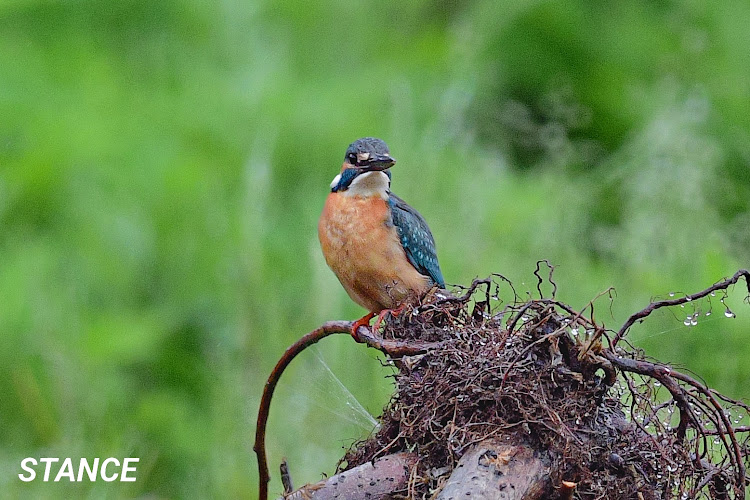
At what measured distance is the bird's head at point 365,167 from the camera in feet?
10.7

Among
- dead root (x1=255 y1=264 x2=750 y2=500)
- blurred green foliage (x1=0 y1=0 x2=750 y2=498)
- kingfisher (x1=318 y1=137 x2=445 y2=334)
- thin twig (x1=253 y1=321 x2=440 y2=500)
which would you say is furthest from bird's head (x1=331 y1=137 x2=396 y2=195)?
dead root (x1=255 y1=264 x2=750 y2=500)

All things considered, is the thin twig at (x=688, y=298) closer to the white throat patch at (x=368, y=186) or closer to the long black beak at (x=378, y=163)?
the long black beak at (x=378, y=163)

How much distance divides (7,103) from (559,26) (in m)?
3.97

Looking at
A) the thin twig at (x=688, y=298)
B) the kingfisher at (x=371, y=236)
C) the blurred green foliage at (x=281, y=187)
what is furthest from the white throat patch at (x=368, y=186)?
the thin twig at (x=688, y=298)

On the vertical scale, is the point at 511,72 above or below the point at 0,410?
above

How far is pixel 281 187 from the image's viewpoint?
749cm

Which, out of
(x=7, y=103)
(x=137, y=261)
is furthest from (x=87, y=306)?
(x=7, y=103)

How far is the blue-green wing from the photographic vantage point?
3.53m

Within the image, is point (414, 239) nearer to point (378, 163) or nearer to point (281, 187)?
point (378, 163)

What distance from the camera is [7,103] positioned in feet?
24.1

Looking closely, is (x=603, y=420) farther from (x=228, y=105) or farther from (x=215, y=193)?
(x=228, y=105)

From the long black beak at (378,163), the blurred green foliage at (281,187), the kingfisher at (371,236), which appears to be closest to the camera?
the long black beak at (378,163)

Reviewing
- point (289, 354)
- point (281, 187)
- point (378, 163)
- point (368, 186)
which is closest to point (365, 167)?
point (378, 163)

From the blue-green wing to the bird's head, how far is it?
9 cm
